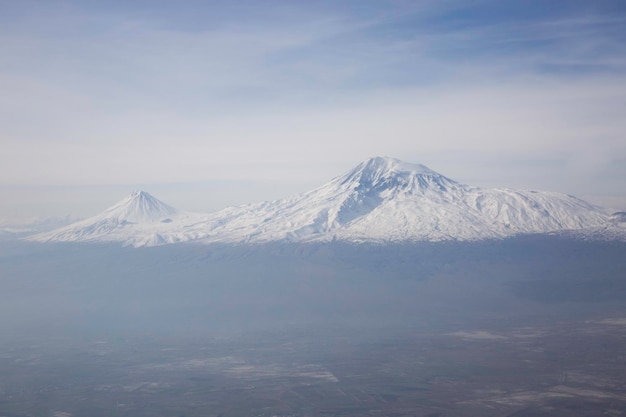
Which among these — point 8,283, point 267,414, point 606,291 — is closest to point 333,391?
point 267,414

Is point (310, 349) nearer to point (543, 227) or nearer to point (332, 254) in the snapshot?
point (332, 254)

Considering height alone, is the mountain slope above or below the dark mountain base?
above

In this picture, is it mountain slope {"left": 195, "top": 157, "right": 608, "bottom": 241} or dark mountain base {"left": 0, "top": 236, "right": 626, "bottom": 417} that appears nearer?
dark mountain base {"left": 0, "top": 236, "right": 626, "bottom": 417}

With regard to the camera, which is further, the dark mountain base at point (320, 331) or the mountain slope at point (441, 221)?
the mountain slope at point (441, 221)

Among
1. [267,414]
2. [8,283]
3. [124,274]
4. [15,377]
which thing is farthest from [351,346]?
[8,283]

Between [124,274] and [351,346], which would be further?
[124,274]

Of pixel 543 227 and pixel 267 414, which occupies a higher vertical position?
pixel 543 227

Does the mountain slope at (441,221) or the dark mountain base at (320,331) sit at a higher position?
the mountain slope at (441,221)

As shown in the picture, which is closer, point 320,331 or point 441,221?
point 320,331

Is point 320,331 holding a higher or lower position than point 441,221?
lower

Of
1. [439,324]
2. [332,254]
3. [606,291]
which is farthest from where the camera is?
[332,254]

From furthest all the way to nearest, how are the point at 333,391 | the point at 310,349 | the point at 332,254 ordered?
the point at 332,254, the point at 310,349, the point at 333,391
